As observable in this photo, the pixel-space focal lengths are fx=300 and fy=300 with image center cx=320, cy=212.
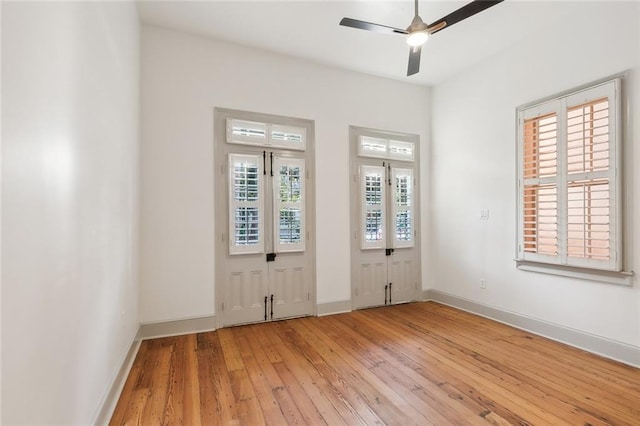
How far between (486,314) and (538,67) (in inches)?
124

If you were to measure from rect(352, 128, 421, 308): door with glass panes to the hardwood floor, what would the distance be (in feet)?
3.28

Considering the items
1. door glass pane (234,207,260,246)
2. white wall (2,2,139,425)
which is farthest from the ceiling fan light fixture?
door glass pane (234,207,260,246)

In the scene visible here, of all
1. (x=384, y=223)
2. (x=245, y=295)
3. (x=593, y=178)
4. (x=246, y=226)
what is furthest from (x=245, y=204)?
(x=593, y=178)

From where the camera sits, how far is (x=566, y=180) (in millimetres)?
3191

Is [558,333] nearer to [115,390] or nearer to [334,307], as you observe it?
[334,307]

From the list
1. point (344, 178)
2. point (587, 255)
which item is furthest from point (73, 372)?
point (587, 255)

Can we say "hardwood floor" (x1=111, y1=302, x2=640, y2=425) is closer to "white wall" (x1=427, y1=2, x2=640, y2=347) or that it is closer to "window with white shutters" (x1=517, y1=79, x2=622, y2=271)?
"white wall" (x1=427, y1=2, x2=640, y2=347)

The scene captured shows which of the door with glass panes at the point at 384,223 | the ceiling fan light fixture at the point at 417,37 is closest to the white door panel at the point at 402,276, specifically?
the door with glass panes at the point at 384,223

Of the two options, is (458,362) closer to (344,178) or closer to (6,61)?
(344,178)

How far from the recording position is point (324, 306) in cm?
421

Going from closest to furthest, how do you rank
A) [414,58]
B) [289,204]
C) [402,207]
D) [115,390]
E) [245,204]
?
[115,390] < [414,58] < [245,204] < [289,204] < [402,207]

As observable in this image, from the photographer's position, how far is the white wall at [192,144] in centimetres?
342

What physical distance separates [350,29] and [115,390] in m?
4.12

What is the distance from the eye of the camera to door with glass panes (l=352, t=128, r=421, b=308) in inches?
177
